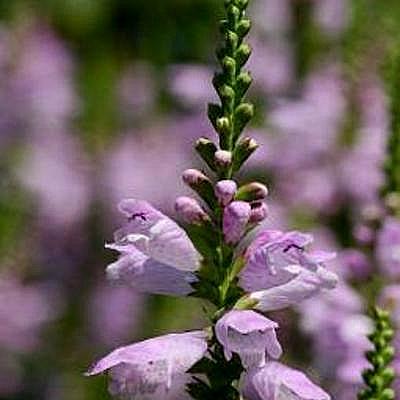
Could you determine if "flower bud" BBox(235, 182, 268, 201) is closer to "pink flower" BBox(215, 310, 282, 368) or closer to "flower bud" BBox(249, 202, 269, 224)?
"flower bud" BBox(249, 202, 269, 224)

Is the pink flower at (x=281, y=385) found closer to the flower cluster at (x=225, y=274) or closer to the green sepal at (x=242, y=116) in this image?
the flower cluster at (x=225, y=274)

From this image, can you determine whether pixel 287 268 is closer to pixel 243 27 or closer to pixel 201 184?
pixel 201 184

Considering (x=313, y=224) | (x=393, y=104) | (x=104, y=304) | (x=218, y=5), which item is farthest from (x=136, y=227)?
(x=218, y=5)

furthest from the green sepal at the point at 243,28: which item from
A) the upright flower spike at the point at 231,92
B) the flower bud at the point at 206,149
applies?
the flower bud at the point at 206,149

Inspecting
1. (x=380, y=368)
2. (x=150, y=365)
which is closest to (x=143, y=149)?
(x=380, y=368)

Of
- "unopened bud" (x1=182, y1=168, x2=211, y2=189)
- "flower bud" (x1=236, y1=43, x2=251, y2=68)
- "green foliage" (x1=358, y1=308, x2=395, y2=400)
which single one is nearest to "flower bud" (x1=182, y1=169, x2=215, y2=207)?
"unopened bud" (x1=182, y1=168, x2=211, y2=189)

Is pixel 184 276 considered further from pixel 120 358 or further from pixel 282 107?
pixel 282 107
